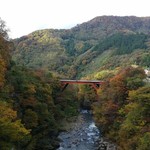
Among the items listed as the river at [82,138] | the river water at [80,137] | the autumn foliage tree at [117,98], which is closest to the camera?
the autumn foliage tree at [117,98]

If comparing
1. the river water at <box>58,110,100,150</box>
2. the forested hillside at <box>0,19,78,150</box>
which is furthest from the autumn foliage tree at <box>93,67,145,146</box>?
the forested hillside at <box>0,19,78,150</box>

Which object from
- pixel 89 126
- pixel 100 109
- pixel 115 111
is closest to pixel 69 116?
pixel 89 126

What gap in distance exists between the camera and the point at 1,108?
126 feet

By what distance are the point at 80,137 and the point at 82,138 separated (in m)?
1.01

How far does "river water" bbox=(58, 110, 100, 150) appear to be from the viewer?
6297 centimetres

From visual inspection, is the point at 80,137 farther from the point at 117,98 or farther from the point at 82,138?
the point at 117,98

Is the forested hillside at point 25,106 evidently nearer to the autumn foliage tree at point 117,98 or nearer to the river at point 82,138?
the river at point 82,138

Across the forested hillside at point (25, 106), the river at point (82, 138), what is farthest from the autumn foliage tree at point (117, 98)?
the forested hillside at point (25, 106)

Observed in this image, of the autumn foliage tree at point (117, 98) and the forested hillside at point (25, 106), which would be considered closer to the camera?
the forested hillside at point (25, 106)

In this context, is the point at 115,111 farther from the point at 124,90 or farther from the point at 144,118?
the point at 144,118

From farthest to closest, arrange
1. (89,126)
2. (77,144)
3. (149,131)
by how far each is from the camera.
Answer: (89,126) → (77,144) → (149,131)

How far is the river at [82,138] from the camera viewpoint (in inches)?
2440

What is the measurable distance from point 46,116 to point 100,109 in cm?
1627

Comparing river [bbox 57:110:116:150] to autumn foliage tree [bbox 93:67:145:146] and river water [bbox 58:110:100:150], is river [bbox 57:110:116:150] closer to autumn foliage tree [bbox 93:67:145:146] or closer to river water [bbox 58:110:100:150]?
river water [bbox 58:110:100:150]
